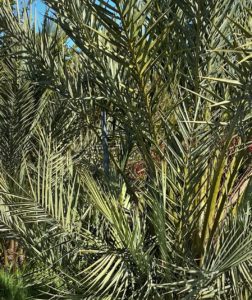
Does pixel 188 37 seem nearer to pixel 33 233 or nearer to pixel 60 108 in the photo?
pixel 33 233

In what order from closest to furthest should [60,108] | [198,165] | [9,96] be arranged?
1. [198,165]
2. [60,108]
3. [9,96]

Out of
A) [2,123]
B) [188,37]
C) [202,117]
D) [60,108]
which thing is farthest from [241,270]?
[2,123]

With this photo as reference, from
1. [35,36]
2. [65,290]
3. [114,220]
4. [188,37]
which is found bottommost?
[65,290]

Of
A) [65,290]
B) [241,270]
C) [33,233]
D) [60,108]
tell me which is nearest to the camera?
[241,270]

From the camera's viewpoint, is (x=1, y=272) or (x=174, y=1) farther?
(x=1, y=272)

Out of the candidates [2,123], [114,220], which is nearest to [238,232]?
[114,220]

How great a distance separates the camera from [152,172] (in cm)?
254

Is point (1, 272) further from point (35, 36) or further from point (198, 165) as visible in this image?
point (198, 165)

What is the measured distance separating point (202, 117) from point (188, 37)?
384mm

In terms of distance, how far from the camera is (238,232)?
225 centimetres

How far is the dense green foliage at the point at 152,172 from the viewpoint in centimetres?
220

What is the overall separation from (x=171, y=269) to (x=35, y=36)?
54.5 inches

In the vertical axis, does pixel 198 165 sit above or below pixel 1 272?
above

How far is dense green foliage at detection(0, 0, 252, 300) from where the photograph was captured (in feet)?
7.22
